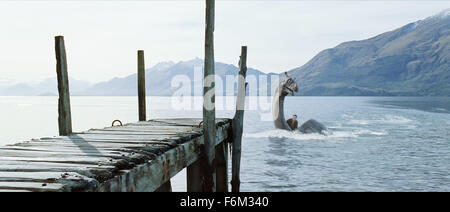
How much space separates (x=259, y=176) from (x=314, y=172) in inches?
118

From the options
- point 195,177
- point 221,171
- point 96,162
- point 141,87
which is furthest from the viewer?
point 141,87

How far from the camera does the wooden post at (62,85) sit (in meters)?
7.24

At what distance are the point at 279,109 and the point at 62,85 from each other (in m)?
22.2

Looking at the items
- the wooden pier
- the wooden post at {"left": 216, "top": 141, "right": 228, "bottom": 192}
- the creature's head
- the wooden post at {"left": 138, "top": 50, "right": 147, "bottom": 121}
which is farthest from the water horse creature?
the wooden pier

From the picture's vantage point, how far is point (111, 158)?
14.7 ft

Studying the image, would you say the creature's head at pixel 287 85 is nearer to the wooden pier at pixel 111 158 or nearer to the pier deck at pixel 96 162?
the wooden pier at pixel 111 158

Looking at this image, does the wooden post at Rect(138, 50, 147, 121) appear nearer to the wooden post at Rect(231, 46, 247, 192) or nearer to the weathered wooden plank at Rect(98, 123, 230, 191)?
the wooden post at Rect(231, 46, 247, 192)

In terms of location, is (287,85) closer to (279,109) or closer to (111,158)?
(279,109)

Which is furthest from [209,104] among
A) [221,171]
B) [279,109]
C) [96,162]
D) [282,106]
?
[282,106]

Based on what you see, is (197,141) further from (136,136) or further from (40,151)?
(40,151)

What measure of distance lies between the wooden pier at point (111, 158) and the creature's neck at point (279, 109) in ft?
60.7

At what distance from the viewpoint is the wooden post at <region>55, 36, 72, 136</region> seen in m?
7.24
